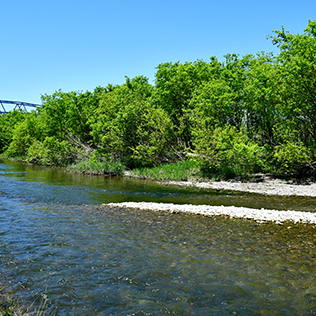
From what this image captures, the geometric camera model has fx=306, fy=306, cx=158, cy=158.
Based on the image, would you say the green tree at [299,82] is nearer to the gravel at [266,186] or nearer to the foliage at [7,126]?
the gravel at [266,186]

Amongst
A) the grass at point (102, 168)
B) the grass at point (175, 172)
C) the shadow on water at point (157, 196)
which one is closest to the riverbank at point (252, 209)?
the shadow on water at point (157, 196)

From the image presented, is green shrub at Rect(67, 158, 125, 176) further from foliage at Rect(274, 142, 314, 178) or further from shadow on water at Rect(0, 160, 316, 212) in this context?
foliage at Rect(274, 142, 314, 178)

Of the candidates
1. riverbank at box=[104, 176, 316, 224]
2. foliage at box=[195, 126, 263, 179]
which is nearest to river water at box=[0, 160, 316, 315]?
riverbank at box=[104, 176, 316, 224]

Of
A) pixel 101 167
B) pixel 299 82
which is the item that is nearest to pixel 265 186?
pixel 299 82

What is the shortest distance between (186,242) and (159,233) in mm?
1529

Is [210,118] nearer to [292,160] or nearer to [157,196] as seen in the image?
[292,160]

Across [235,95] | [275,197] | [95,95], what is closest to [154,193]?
[275,197]

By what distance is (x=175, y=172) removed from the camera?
3503cm

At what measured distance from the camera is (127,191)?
26.2 meters

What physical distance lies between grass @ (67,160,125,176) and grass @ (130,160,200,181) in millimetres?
2733

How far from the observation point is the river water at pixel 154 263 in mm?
7289

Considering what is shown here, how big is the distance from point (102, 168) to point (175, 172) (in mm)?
11056

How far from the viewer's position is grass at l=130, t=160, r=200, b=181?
33906mm

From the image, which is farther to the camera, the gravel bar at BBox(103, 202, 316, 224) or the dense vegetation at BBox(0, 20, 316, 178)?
the dense vegetation at BBox(0, 20, 316, 178)
